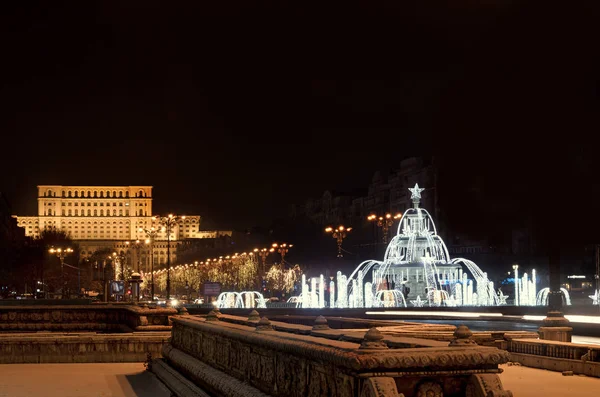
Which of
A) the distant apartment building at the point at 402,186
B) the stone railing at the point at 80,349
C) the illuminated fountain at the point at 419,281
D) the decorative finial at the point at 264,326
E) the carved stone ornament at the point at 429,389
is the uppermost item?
the distant apartment building at the point at 402,186

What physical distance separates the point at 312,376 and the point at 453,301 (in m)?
51.1

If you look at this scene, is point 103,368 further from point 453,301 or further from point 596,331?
point 453,301

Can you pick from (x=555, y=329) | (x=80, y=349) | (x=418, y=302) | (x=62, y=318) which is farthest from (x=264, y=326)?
(x=418, y=302)

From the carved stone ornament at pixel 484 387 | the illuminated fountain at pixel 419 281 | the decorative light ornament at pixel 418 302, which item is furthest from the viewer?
the illuminated fountain at pixel 419 281

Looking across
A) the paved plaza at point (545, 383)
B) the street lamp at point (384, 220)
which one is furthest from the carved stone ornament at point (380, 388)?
the street lamp at point (384, 220)

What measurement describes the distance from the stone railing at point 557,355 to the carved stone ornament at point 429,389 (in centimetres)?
956

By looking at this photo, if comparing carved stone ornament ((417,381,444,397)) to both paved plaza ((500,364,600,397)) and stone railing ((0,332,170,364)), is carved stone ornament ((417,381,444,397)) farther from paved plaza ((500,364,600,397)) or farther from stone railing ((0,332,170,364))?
stone railing ((0,332,170,364))

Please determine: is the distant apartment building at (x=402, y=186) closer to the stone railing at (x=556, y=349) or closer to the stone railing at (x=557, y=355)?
the stone railing at (x=556, y=349)

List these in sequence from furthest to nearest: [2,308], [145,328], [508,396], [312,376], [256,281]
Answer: [256,281]
[2,308]
[145,328]
[312,376]
[508,396]

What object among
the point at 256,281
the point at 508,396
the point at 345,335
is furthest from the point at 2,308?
the point at 256,281

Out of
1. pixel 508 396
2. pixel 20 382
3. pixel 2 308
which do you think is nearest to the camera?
pixel 508 396

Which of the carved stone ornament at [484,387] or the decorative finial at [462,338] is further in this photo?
the decorative finial at [462,338]

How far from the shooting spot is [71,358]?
90.3 ft

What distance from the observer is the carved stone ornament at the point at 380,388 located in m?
7.59
